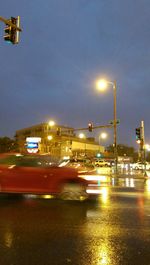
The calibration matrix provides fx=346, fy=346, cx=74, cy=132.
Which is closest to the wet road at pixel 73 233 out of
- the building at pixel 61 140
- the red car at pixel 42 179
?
the red car at pixel 42 179

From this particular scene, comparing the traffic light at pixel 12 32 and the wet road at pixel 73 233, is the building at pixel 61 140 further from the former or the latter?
the wet road at pixel 73 233

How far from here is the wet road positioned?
233 inches

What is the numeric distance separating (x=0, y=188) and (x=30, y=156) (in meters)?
1.56

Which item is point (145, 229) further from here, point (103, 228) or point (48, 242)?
point (48, 242)

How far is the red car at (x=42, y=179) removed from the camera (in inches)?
474

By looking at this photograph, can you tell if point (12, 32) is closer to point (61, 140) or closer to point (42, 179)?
point (42, 179)

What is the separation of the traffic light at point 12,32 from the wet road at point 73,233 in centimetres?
745

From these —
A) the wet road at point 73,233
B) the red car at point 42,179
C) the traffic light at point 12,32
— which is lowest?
the wet road at point 73,233

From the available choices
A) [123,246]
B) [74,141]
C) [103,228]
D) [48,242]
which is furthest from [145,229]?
[74,141]

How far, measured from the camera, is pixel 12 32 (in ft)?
50.6

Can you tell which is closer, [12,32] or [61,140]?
[12,32]

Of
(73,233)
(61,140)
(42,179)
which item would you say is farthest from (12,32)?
(61,140)

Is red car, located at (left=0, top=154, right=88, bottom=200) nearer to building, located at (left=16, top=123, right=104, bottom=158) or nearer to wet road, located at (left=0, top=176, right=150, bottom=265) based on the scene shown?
wet road, located at (left=0, top=176, right=150, bottom=265)

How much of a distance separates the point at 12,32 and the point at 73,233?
10.6 m
